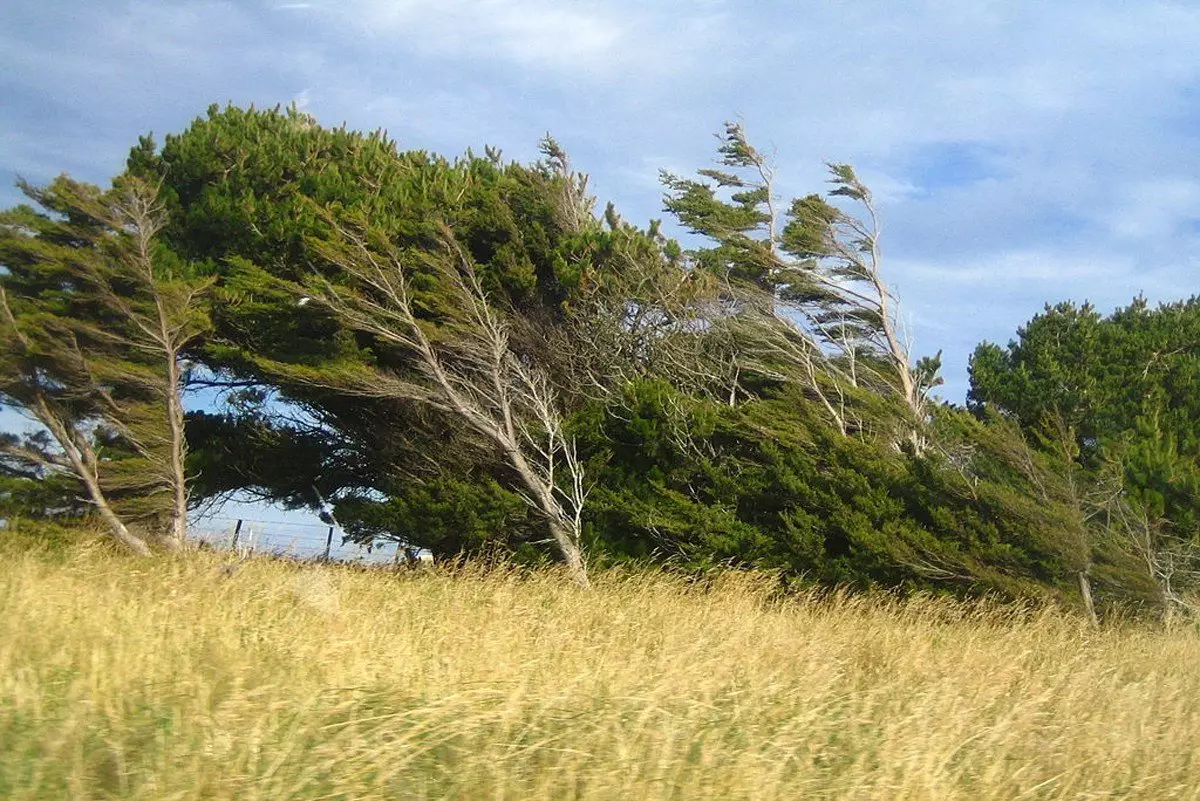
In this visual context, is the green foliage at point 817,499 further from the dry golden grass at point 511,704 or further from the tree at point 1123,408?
the dry golden grass at point 511,704

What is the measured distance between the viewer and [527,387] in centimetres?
2088

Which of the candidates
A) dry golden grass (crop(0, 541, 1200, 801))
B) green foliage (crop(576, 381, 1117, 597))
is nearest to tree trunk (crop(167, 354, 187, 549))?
green foliage (crop(576, 381, 1117, 597))

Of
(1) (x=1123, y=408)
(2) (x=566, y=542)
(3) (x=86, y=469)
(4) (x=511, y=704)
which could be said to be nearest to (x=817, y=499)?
(2) (x=566, y=542)

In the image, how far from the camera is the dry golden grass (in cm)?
398

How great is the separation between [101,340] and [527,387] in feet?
24.6

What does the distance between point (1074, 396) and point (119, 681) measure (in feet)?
62.5

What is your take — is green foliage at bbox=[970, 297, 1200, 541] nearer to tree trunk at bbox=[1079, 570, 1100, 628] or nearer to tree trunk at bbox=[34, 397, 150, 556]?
tree trunk at bbox=[1079, 570, 1100, 628]

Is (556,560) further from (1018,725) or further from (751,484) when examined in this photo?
(1018,725)

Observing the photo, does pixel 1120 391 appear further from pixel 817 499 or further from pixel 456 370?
pixel 456 370

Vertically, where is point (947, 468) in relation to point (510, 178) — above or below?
below

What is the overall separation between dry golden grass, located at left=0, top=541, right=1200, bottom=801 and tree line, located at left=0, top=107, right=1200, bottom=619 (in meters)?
8.03

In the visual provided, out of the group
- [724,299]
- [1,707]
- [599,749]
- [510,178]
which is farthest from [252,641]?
[510,178]

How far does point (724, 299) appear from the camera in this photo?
2214 centimetres

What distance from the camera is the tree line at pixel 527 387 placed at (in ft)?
57.7
